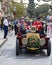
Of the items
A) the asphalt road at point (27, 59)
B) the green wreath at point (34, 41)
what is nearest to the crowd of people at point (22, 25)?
the green wreath at point (34, 41)

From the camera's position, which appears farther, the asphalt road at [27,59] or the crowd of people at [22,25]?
the crowd of people at [22,25]

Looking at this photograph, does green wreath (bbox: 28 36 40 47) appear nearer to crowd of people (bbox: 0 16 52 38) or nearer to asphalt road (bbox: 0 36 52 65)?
asphalt road (bbox: 0 36 52 65)

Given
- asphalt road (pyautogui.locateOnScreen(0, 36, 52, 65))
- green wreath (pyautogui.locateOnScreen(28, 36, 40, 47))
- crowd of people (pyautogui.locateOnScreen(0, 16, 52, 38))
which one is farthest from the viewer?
crowd of people (pyautogui.locateOnScreen(0, 16, 52, 38))

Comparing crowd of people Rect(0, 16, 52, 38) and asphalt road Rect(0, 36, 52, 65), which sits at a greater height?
crowd of people Rect(0, 16, 52, 38)

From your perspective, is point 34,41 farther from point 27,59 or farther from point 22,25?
point 22,25

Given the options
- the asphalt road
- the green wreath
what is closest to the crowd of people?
the green wreath

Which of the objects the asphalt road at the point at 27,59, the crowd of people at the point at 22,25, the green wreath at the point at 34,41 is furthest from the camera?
the crowd of people at the point at 22,25

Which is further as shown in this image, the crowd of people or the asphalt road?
the crowd of people

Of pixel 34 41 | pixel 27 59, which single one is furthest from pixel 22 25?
pixel 27 59

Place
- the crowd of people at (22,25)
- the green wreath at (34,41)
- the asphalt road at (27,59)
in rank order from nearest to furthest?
the asphalt road at (27,59), the green wreath at (34,41), the crowd of people at (22,25)

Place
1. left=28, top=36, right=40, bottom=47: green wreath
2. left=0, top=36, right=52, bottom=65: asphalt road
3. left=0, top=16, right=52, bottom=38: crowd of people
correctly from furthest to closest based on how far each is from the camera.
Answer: left=0, top=16, right=52, bottom=38: crowd of people < left=28, top=36, right=40, bottom=47: green wreath < left=0, top=36, right=52, bottom=65: asphalt road

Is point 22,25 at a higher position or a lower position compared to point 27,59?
higher

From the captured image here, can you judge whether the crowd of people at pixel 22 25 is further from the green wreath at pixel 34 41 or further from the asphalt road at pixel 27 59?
the asphalt road at pixel 27 59

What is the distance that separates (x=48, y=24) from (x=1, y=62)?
22.3m
